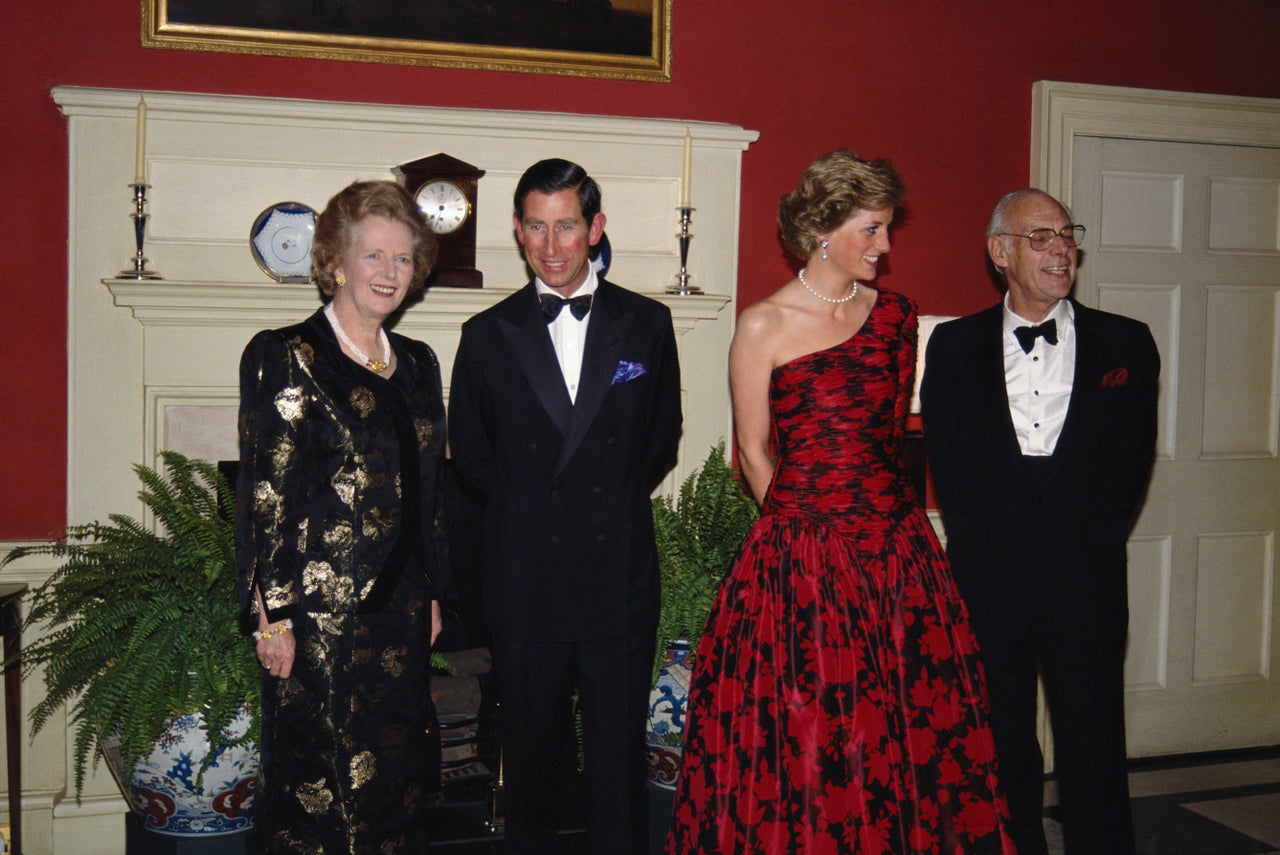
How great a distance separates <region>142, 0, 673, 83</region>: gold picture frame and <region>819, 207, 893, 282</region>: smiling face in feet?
4.98

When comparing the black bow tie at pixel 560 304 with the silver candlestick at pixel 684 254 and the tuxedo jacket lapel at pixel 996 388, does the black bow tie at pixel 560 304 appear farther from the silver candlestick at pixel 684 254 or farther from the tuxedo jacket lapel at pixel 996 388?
the silver candlestick at pixel 684 254

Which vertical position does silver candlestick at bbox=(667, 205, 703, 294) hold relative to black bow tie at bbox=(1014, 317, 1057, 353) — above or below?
above

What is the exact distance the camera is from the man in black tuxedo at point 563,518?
8.65 ft

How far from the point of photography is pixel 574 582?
2.63m

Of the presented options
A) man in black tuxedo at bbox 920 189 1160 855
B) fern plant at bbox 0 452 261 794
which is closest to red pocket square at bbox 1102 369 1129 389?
man in black tuxedo at bbox 920 189 1160 855

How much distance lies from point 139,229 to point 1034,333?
252 cm

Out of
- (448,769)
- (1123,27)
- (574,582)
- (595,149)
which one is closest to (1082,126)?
(1123,27)

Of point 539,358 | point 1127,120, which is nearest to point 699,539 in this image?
point 539,358

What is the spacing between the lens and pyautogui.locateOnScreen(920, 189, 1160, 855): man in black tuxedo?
113 inches

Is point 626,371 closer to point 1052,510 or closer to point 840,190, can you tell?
point 840,190

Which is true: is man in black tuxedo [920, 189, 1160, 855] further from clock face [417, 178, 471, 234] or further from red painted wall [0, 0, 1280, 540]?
clock face [417, 178, 471, 234]

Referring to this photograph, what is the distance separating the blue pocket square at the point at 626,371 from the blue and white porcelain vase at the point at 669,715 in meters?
1.03

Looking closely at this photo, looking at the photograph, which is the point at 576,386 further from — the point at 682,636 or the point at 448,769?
the point at 448,769

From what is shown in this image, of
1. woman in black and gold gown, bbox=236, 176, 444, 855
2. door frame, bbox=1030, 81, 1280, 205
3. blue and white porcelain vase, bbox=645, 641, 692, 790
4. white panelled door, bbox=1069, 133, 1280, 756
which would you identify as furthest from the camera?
white panelled door, bbox=1069, 133, 1280, 756
